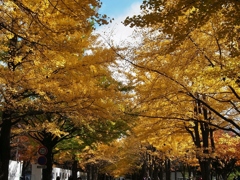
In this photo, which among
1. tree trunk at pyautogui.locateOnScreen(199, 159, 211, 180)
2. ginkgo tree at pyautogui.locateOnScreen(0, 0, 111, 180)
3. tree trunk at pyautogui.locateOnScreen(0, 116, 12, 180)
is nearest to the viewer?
ginkgo tree at pyautogui.locateOnScreen(0, 0, 111, 180)

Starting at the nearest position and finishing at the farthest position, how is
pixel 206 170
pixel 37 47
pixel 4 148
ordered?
pixel 37 47, pixel 4 148, pixel 206 170

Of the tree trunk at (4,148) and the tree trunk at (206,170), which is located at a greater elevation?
the tree trunk at (4,148)

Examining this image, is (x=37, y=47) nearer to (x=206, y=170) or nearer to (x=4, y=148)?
(x=4, y=148)

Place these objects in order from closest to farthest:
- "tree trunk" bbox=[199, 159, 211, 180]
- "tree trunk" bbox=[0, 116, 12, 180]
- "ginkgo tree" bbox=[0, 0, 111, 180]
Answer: "ginkgo tree" bbox=[0, 0, 111, 180], "tree trunk" bbox=[0, 116, 12, 180], "tree trunk" bbox=[199, 159, 211, 180]

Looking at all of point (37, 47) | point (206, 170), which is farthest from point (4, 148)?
point (206, 170)

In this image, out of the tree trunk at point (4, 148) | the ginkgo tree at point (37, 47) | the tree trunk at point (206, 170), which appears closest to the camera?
the ginkgo tree at point (37, 47)

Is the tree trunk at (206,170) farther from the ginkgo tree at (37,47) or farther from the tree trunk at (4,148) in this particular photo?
the tree trunk at (4,148)

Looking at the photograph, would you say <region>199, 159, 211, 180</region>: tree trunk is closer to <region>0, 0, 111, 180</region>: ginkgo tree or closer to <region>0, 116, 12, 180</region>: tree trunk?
<region>0, 0, 111, 180</region>: ginkgo tree

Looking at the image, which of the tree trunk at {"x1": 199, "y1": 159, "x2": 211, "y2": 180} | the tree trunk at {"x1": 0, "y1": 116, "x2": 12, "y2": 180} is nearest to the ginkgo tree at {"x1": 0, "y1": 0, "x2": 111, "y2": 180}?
the tree trunk at {"x1": 0, "y1": 116, "x2": 12, "y2": 180}

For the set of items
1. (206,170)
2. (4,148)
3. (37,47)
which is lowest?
(206,170)

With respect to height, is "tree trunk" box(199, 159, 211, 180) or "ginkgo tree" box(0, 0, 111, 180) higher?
"ginkgo tree" box(0, 0, 111, 180)

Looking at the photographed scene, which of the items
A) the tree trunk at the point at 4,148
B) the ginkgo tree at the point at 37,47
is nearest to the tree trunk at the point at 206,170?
the ginkgo tree at the point at 37,47

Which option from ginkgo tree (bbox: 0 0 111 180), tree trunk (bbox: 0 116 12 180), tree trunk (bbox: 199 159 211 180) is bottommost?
tree trunk (bbox: 199 159 211 180)

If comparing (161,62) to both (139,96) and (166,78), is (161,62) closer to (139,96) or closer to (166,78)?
(166,78)
